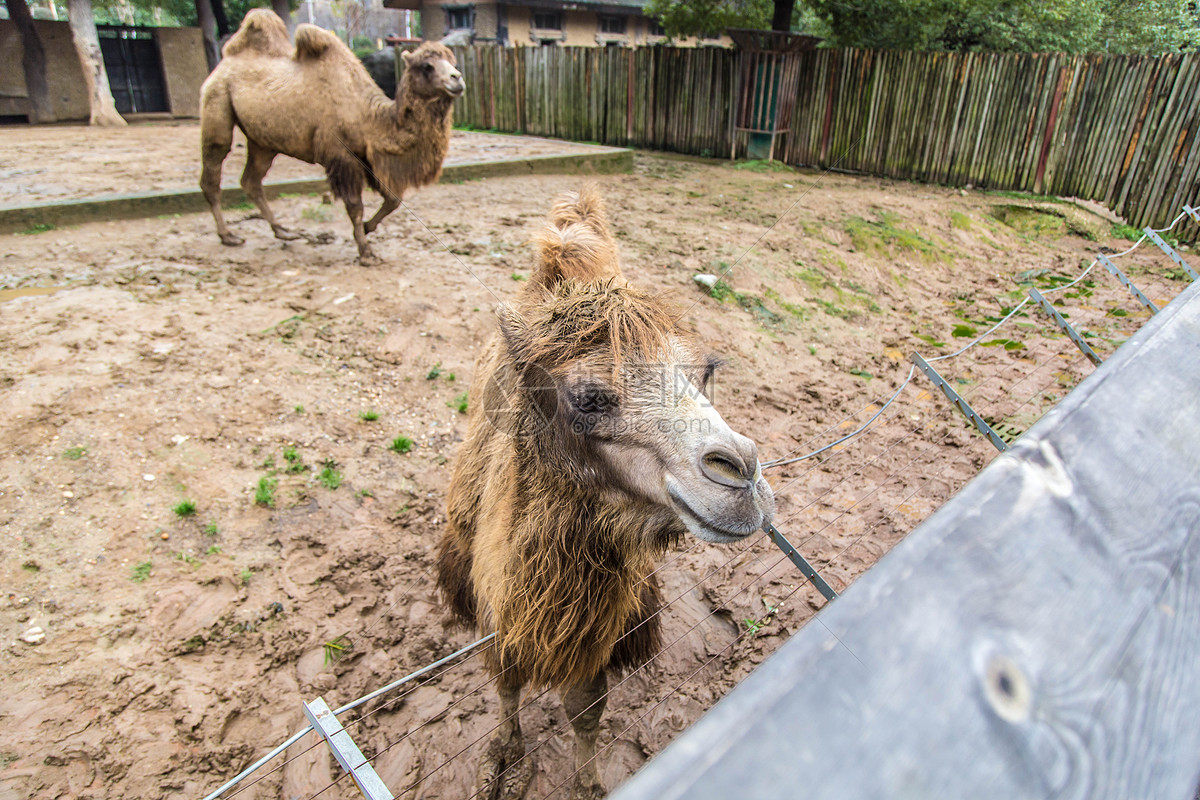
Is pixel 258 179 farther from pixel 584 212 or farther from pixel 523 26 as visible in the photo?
pixel 523 26

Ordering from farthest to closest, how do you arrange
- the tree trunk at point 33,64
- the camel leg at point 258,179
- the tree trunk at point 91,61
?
the tree trunk at point 33,64 < the tree trunk at point 91,61 < the camel leg at point 258,179

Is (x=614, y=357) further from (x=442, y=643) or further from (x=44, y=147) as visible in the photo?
(x=44, y=147)

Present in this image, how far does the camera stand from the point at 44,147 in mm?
11875

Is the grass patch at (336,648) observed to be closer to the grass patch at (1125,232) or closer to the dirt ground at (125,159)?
the dirt ground at (125,159)

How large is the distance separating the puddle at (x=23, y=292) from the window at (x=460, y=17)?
23059 mm

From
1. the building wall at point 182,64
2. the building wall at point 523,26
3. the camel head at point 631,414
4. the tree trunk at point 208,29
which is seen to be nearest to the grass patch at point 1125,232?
the camel head at point 631,414

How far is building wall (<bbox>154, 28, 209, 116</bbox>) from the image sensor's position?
1770 centimetres

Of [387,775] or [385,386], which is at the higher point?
[385,386]

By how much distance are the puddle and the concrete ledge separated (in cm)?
192

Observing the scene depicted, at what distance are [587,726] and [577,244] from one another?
2007mm

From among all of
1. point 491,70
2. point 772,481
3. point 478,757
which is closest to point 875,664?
point 478,757

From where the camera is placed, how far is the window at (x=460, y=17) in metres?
24.6

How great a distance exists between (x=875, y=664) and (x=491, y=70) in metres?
18.2

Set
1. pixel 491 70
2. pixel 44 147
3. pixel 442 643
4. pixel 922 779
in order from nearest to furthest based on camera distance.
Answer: pixel 922 779
pixel 442 643
pixel 44 147
pixel 491 70
